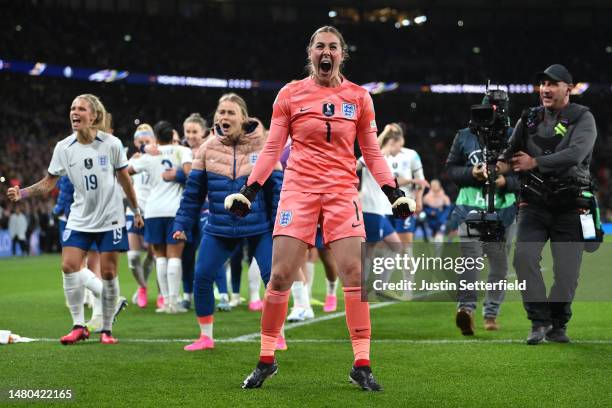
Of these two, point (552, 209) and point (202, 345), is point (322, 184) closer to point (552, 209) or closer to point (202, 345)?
point (202, 345)

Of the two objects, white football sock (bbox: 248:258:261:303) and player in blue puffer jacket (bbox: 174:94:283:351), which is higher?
player in blue puffer jacket (bbox: 174:94:283:351)

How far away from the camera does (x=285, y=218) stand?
632 cm

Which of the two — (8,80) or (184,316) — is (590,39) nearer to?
(8,80)

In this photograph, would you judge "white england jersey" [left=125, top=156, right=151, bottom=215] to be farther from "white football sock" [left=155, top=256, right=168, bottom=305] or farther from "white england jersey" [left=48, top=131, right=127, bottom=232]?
"white england jersey" [left=48, top=131, right=127, bottom=232]

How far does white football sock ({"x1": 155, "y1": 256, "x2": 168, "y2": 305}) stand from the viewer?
1230 cm

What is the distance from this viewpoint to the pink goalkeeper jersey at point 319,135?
6309 mm

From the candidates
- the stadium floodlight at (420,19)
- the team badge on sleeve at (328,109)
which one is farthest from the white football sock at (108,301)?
the stadium floodlight at (420,19)

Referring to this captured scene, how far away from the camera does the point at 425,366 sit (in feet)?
24.2

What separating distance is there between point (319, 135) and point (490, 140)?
233 centimetres

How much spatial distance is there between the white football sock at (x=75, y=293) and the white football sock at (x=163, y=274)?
312 centimetres

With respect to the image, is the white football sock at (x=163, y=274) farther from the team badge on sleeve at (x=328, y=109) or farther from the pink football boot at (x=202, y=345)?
the team badge on sleeve at (x=328, y=109)

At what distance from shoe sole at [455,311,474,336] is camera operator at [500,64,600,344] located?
0.80 m

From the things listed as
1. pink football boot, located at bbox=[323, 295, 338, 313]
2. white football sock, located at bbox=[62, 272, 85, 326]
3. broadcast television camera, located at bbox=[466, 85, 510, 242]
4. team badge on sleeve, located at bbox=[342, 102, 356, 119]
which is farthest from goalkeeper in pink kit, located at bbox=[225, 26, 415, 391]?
pink football boot, located at bbox=[323, 295, 338, 313]

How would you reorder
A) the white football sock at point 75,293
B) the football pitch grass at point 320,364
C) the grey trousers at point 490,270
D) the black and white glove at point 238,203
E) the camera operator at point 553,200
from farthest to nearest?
1. the grey trousers at point 490,270
2. the white football sock at point 75,293
3. the camera operator at point 553,200
4. the black and white glove at point 238,203
5. the football pitch grass at point 320,364
